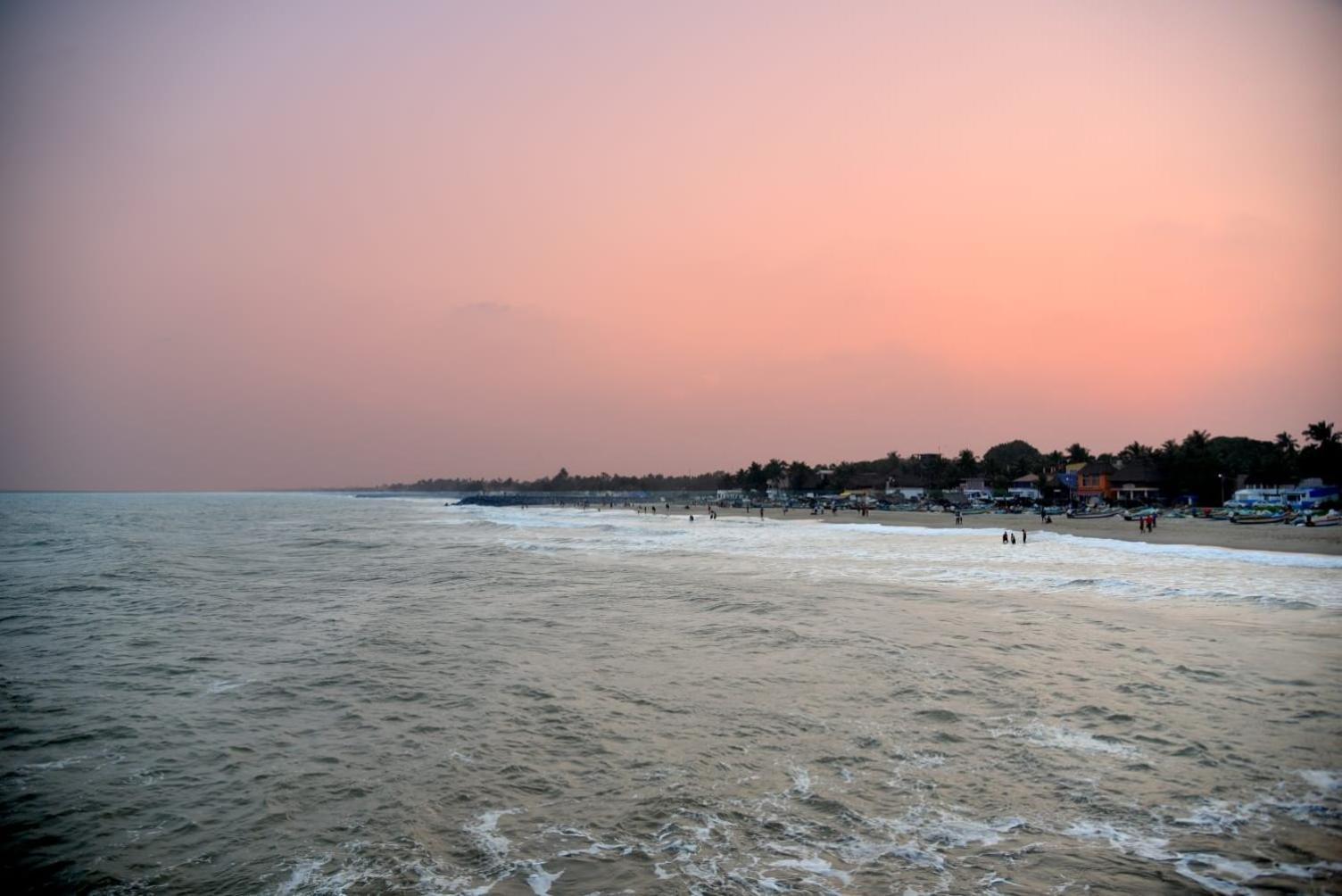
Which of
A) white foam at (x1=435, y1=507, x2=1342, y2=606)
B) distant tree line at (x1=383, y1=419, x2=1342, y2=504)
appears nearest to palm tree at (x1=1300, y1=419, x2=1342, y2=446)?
distant tree line at (x1=383, y1=419, x2=1342, y2=504)

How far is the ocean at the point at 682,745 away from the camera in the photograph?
22.5 ft

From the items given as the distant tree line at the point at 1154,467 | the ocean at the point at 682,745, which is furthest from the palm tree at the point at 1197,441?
the ocean at the point at 682,745

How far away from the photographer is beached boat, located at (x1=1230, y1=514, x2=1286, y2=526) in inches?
2142

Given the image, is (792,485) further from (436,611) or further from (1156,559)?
(436,611)

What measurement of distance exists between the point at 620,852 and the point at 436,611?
1624 centimetres

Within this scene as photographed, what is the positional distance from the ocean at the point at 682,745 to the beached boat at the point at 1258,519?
38212 millimetres

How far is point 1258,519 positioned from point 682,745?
6256cm

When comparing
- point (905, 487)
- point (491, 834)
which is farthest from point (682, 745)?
point (905, 487)

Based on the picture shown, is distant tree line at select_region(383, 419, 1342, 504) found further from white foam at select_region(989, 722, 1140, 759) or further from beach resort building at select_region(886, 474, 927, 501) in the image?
white foam at select_region(989, 722, 1140, 759)

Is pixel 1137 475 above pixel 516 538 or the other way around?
above

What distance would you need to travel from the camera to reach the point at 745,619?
19.7 metres

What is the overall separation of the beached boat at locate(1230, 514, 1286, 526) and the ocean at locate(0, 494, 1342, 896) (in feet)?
125

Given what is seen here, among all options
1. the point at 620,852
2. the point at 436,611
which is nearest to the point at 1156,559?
the point at 436,611

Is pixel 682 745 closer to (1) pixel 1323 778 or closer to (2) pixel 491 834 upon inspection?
(2) pixel 491 834
